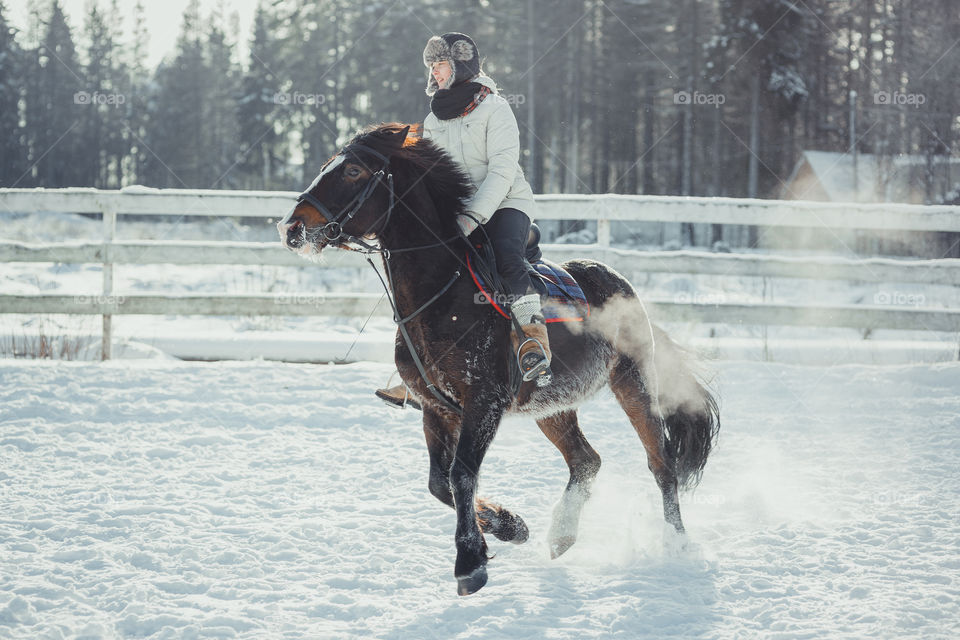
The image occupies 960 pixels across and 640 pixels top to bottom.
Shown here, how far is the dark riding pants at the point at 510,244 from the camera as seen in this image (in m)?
3.95

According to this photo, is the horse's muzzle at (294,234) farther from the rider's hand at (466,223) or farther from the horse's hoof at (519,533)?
the horse's hoof at (519,533)

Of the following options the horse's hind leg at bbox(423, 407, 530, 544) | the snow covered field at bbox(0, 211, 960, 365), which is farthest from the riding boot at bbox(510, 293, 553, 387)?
the snow covered field at bbox(0, 211, 960, 365)

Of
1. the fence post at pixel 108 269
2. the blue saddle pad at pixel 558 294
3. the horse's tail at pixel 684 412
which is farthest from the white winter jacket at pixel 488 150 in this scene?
the fence post at pixel 108 269

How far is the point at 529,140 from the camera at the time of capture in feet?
105

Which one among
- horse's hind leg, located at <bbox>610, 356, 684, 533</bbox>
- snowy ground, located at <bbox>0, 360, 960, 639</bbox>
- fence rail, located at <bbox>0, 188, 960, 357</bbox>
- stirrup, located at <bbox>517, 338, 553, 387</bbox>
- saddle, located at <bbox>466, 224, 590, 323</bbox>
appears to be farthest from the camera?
fence rail, located at <bbox>0, 188, 960, 357</bbox>

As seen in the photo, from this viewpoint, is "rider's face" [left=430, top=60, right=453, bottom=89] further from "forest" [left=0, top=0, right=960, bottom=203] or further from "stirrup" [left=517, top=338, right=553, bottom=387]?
"forest" [left=0, top=0, right=960, bottom=203]

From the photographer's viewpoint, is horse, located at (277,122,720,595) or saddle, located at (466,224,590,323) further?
saddle, located at (466,224,590,323)

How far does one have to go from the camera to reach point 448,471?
4.05 meters

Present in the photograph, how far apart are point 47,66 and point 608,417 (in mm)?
52358

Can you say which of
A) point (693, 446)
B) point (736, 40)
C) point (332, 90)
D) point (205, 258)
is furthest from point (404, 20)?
point (693, 446)

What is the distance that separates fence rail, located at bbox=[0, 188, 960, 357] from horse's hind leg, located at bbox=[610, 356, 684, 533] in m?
3.52

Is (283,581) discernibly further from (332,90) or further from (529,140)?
(332,90)

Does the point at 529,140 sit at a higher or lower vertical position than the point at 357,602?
higher

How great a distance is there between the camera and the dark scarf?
4043 mm
